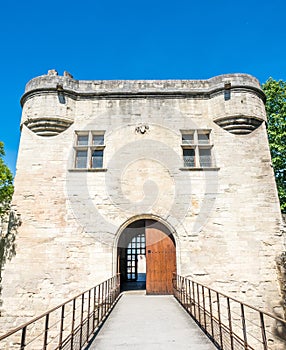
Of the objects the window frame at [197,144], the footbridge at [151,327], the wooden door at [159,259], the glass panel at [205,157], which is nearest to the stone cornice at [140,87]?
the window frame at [197,144]

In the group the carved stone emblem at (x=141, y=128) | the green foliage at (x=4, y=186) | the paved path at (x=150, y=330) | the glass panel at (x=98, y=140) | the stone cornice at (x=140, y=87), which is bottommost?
the paved path at (x=150, y=330)

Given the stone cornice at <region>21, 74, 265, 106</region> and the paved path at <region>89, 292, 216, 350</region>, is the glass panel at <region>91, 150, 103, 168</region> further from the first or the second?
the paved path at <region>89, 292, 216, 350</region>

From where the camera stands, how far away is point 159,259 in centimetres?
831

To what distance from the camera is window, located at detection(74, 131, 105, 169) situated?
9.09 metres

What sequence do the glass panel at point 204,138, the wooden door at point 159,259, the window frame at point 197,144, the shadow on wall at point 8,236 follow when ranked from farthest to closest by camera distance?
the glass panel at point 204,138 < the window frame at point 197,144 < the wooden door at point 159,259 < the shadow on wall at point 8,236

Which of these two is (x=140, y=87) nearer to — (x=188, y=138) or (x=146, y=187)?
(x=188, y=138)

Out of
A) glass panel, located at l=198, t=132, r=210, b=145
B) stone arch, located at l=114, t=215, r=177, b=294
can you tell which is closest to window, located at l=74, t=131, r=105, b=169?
stone arch, located at l=114, t=215, r=177, b=294

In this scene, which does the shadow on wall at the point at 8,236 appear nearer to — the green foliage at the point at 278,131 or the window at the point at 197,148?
the window at the point at 197,148

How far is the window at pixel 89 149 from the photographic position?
9094 mm

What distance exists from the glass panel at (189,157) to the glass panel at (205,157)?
0.29 metres

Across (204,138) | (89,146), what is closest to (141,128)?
(89,146)

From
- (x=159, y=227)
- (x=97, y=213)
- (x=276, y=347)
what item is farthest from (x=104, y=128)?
(x=276, y=347)

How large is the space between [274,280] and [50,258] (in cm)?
677

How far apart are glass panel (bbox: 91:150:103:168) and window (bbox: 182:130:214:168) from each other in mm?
3051
